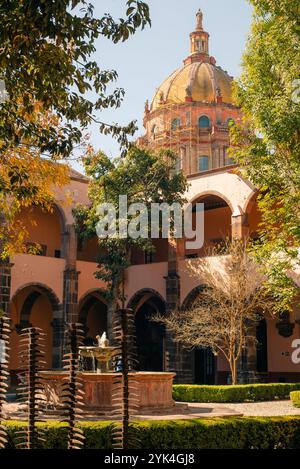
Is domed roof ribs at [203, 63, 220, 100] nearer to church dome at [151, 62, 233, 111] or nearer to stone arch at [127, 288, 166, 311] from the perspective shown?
church dome at [151, 62, 233, 111]

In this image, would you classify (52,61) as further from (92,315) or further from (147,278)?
(92,315)

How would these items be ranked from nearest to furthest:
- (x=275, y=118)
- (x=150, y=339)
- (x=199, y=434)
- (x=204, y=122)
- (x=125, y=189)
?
(x=199, y=434), (x=275, y=118), (x=125, y=189), (x=150, y=339), (x=204, y=122)

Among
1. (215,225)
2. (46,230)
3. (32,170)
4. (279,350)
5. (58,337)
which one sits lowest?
(279,350)

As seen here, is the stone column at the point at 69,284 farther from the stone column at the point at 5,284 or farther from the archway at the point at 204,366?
the archway at the point at 204,366

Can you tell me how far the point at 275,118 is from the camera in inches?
494

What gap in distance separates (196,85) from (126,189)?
2390 centimetres

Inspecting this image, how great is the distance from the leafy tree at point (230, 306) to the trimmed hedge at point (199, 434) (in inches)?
395

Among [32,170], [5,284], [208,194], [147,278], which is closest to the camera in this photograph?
[32,170]

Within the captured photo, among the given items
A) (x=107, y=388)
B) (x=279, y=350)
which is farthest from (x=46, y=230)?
(x=107, y=388)

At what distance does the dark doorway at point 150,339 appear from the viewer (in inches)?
1112

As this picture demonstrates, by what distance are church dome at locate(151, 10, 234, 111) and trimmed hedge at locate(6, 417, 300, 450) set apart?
35.8 metres

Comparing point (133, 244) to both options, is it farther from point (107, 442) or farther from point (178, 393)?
point (107, 442)

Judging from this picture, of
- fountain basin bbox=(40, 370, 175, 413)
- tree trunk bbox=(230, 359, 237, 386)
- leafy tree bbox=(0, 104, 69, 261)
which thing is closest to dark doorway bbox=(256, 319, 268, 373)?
tree trunk bbox=(230, 359, 237, 386)

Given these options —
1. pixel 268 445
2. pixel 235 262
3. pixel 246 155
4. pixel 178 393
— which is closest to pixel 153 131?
pixel 235 262
